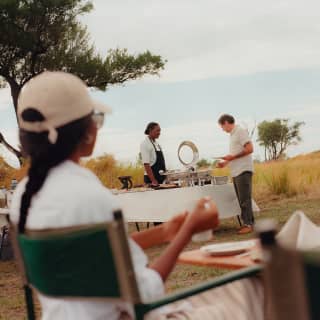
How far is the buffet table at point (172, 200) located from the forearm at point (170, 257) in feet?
21.7

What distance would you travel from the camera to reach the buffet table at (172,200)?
8.50 meters

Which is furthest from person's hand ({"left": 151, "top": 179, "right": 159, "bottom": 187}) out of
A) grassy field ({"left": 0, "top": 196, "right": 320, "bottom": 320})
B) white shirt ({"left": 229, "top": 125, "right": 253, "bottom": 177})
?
white shirt ({"left": 229, "top": 125, "right": 253, "bottom": 177})

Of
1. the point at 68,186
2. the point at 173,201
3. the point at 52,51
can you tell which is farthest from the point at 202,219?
the point at 52,51

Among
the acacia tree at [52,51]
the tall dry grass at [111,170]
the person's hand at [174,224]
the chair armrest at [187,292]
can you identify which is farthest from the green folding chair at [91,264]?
the acacia tree at [52,51]

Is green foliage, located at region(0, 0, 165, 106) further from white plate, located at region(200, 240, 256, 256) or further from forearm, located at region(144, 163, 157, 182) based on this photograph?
white plate, located at region(200, 240, 256, 256)

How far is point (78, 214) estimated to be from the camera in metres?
1.61

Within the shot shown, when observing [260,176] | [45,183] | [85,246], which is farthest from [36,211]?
[260,176]

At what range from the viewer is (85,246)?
150 cm

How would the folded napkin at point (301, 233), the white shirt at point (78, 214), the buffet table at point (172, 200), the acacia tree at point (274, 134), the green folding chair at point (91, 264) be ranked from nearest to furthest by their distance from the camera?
the green folding chair at point (91, 264), the white shirt at point (78, 214), the folded napkin at point (301, 233), the buffet table at point (172, 200), the acacia tree at point (274, 134)

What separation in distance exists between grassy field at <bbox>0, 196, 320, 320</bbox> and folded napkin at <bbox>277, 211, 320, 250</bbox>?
348 cm

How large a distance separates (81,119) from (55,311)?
0.47m

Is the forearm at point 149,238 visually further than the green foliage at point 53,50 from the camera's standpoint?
No

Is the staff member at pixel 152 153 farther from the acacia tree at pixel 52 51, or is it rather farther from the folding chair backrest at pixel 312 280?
the acacia tree at pixel 52 51

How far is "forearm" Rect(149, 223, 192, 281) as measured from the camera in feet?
5.56
